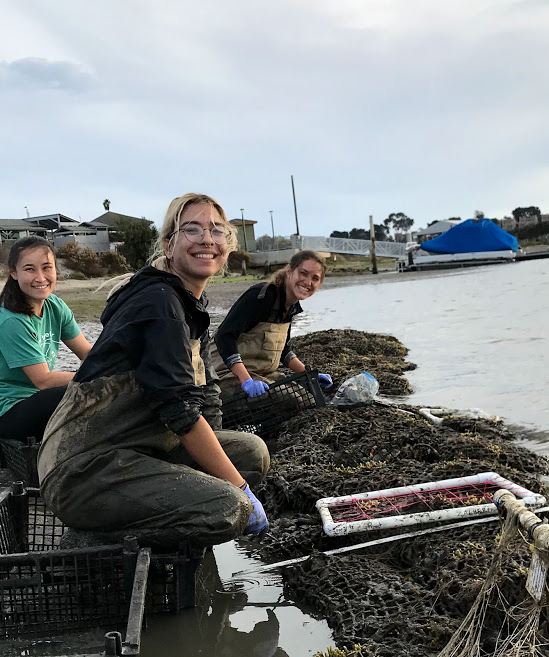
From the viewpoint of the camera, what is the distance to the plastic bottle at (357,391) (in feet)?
19.2

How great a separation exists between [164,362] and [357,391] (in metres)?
3.53

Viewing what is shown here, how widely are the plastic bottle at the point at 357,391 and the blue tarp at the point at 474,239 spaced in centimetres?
4553

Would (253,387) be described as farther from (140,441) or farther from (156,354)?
(156,354)

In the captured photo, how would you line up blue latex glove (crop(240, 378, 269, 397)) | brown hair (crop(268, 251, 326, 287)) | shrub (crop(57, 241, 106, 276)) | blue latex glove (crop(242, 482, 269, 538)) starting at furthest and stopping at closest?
shrub (crop(57, 241, 106, 276)) → brown hair (crop(268, 251, 326, 287)) → blue latex glove (crop(240, 378, 269, 397)) → blue latex glove (crop(242, 482, 269, 538))

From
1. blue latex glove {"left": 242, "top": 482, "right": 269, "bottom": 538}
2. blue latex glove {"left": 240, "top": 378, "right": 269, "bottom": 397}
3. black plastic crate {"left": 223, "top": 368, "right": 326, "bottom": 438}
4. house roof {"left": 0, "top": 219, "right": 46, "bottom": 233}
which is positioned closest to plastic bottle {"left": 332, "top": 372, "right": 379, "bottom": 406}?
black plastic crate {"left": 223, "top": 368, "right": 326, "bottom": 438}

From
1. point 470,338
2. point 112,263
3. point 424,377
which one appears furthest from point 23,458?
point 112,263

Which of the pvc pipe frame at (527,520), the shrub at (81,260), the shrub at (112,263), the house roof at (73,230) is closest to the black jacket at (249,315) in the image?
the pvc pipe frame at (527,520)

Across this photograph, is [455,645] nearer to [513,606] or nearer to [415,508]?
[513,606]

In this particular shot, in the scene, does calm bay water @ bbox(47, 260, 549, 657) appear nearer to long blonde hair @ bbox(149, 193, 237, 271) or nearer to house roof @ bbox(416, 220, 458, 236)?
long blonde hair @ bbox(149, 193, 237, 271)

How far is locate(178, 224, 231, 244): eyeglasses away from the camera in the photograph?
119 inches

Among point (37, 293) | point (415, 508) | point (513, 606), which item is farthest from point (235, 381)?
point (513, 606)

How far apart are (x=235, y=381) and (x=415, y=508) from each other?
92.7 inches

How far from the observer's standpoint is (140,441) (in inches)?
107

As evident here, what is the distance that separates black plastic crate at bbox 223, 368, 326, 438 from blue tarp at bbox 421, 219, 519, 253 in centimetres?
4616
